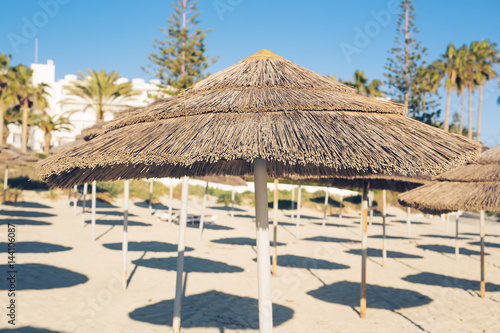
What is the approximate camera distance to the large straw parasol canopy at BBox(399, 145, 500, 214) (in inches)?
306

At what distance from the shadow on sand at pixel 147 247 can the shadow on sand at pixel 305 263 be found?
9.12 feet

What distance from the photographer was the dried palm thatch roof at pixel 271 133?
3209 millimetres

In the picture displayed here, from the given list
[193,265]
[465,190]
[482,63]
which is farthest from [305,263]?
[482,63]

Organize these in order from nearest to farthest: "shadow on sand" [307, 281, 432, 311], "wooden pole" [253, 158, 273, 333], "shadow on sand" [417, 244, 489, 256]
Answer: "wooden pole" [253, 158, 273, 333] → "shadow on sand" [307, 281, 432, 311] → "shadow on sand" [417, 244, 489, 256]

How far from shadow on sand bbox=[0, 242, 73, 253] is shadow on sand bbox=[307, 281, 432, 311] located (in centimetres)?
614

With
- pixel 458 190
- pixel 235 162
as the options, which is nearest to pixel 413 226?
pixel 458 190

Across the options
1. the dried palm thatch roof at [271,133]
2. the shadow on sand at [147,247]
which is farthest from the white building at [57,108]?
the dried palm thatch roof at [271,133]

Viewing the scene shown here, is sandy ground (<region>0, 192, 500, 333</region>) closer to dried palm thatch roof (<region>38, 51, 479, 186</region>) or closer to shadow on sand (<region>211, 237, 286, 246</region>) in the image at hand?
shadow on sand (<region>211, 237, 286, 246</region>)

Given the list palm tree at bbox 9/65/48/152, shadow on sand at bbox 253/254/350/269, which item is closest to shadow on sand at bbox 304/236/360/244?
shadow on sand at bbox 253/254/350/269

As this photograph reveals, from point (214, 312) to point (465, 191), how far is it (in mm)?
5045

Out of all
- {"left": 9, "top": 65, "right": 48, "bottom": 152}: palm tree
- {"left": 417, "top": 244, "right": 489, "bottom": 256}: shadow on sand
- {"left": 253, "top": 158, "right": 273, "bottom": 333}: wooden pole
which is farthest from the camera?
{"left": 9, "top": 65, "right": 48, "bottom": 152}: palm tree

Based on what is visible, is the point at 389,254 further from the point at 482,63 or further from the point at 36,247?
the point at 482,63

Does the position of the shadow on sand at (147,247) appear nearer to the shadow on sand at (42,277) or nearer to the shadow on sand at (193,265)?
the shadow on sand at (193,265)

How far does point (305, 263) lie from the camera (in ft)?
39.6
